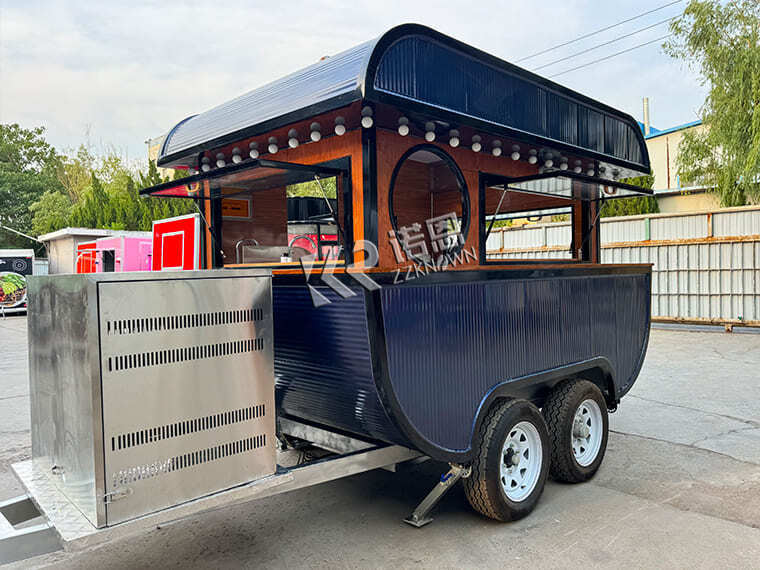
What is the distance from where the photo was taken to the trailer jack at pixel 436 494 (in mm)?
3686

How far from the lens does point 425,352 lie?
345 centimetres

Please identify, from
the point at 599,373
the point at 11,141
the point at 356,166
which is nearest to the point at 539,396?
the point at 599,373

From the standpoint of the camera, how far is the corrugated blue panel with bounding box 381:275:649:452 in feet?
11.0

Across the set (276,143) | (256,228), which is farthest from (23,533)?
(256,228)

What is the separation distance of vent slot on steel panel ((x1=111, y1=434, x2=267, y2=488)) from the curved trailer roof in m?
1.80

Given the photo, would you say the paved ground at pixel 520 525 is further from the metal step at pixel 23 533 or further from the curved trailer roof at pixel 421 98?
the curved trailer roof at pixel 421 98

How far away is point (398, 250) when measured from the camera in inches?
139

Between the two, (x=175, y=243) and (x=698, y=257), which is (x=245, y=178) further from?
(x=698, y=257)

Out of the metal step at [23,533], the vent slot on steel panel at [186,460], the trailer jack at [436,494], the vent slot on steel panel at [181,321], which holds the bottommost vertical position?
the trailer jack at [436,494]

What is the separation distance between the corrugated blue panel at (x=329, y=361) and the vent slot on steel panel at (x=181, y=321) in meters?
0.49

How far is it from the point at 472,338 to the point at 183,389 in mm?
1779

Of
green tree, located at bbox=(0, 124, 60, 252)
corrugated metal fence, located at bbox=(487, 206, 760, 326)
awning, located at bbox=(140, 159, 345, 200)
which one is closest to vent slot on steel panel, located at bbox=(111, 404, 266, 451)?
awning, located at bbox=(140, 159, 345, 200)

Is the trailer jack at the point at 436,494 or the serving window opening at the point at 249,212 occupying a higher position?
the serving window opening at the point at 249,212

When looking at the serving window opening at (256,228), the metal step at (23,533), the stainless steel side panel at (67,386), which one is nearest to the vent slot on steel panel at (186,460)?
the stainless steel side panel at (67,386)
